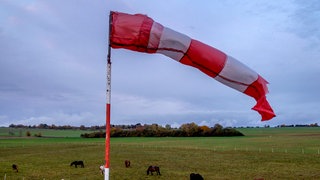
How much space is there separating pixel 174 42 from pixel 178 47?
0.22 meters

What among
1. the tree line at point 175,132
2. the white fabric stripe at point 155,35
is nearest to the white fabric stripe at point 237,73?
the white fabric stripe at point 155,35

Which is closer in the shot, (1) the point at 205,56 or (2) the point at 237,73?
(1) the point at 205,56

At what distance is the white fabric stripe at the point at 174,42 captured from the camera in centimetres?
1357

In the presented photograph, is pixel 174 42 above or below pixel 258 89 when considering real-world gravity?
above

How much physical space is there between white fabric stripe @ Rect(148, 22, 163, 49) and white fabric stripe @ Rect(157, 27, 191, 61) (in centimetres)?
13

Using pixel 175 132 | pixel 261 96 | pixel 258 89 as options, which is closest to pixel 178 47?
pixel 258 89

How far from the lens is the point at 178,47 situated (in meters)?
13.6

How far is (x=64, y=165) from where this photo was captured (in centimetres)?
5450

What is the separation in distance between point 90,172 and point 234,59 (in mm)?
36351

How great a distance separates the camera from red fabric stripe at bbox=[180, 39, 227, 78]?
13.6m

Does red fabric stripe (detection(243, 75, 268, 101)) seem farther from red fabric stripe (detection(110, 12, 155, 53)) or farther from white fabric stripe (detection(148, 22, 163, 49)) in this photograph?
red fabric stripe (detection(110, 12, 155, 53))

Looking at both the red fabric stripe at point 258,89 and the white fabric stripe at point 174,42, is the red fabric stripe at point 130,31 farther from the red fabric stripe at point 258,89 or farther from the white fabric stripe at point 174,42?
the red fabric stripe at point 258,89

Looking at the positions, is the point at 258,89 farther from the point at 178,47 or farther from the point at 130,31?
the point at 130,31

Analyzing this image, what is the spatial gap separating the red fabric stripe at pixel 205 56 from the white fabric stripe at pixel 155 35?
1.13 meters
